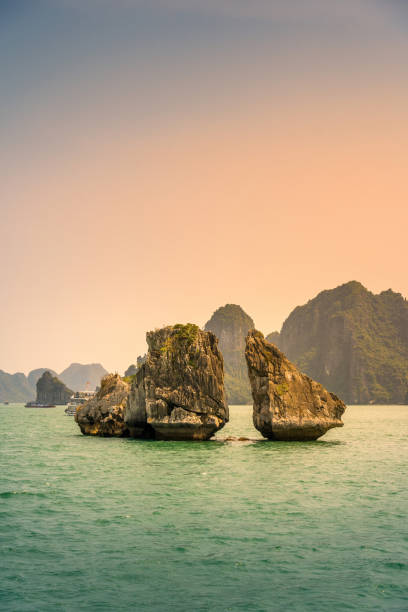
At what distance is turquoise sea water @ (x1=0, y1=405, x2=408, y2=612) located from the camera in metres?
11.7

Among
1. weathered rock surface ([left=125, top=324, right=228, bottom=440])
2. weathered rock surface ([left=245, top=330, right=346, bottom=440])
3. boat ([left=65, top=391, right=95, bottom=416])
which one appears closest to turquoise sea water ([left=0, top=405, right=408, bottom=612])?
weathered rock surface ([left=245, top=330, right=346, bottom=440])

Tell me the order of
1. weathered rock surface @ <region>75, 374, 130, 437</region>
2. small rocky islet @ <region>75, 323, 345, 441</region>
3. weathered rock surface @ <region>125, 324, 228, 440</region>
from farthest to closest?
weathered rock surface @ <region>75, 374, 130, 437</region> < weathered rock surface @ <region>125, 324, 228, 440</region> < small rocky islet @ <region>75, 323, 345, 441</region>

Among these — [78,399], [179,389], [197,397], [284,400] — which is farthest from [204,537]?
[78,399]

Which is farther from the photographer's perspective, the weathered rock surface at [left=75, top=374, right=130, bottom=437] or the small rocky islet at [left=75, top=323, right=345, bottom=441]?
the weathered rock surface at [left=75, top=374, right=130, bottom=437]

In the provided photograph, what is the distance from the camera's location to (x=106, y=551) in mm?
14805

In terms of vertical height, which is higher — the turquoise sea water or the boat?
the boat

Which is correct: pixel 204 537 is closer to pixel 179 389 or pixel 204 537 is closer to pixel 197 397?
pixel 197 397

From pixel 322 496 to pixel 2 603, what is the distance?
14.9 m

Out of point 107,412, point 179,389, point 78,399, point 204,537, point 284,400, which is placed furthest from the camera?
point 78,399

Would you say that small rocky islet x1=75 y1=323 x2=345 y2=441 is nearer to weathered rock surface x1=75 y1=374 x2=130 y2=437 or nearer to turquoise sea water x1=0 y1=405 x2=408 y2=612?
weathered rock surface x1=75 y1=374 x2=130 y2=437

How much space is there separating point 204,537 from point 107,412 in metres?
42.7

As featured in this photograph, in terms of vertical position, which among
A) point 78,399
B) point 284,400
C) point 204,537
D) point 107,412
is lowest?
point 204,537

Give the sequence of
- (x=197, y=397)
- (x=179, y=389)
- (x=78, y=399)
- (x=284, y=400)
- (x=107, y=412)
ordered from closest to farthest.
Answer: (x=284, y=400)
(x=197, y=397)
(x=179, y=389)
(x=107, y=412)
(x=78, y=399)

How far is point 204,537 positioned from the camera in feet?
53.1
